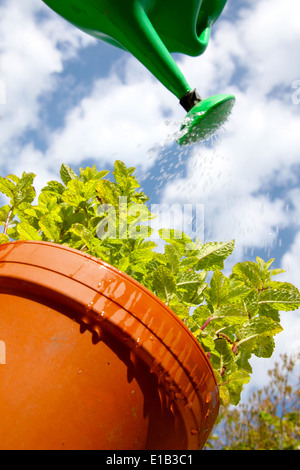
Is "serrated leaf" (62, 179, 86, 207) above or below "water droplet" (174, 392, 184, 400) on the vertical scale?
above

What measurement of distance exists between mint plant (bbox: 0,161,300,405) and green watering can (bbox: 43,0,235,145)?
0.73 ft

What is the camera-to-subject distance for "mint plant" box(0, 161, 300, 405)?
635 mm

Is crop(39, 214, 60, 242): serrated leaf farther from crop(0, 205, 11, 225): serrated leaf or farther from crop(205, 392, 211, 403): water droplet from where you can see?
crop(205, 392, 211, 403): water droplet

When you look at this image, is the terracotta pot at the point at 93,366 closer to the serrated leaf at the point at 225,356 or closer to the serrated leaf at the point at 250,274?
the serrated leaf at the point at 225,356

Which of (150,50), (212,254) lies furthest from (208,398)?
(150,50)

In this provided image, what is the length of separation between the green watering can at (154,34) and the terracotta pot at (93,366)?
0.47 metres

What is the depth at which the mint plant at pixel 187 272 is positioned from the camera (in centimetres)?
64

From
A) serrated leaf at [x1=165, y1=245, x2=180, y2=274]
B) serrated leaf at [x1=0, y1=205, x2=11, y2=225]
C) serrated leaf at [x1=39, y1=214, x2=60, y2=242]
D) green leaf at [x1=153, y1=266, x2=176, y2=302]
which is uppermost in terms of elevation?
serrated leaf at [x1=0, y1=205, x2=11, y2=225]

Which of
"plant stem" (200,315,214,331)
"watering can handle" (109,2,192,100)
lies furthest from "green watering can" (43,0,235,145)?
"plant stem" (200,315,214,331)

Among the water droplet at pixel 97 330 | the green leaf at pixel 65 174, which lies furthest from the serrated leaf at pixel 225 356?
the green leaf at pixel 65 174

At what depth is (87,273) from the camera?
1.68 ft

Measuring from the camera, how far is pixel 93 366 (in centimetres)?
49

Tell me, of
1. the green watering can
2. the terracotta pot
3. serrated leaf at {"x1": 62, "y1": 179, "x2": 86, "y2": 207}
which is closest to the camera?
the terracotta pot
